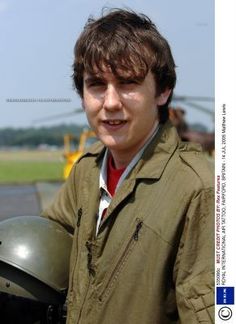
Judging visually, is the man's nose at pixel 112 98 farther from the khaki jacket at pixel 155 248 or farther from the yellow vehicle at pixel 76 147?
the yellow vehicle at pixel 76 147

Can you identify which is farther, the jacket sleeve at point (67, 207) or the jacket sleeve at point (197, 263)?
the jacket sleeve at point (67, 207)

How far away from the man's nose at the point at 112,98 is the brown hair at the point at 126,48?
1.9 inches

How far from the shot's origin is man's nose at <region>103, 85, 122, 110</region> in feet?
6.14

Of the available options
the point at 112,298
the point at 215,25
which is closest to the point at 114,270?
the point at 112,298

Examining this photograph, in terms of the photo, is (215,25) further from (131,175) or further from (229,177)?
(131,175)

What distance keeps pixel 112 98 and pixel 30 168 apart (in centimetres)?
2860

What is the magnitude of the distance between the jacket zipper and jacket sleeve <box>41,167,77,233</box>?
0.56 meters

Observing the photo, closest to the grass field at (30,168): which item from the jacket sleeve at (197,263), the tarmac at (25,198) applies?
the tarmac at (25,198)

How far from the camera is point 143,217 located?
182 centimetres

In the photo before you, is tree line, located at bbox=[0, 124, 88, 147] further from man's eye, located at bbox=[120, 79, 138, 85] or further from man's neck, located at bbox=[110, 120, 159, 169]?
man's eye, located at bbox=[120, 79, 138, 85]

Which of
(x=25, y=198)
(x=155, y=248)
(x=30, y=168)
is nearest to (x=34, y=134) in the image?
(x=155, y=248)

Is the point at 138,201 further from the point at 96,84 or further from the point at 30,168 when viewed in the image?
the point at 30,168

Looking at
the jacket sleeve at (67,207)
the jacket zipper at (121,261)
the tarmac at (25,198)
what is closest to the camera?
the jacket zipper at (121,261)

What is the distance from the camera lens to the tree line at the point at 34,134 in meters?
2.32
